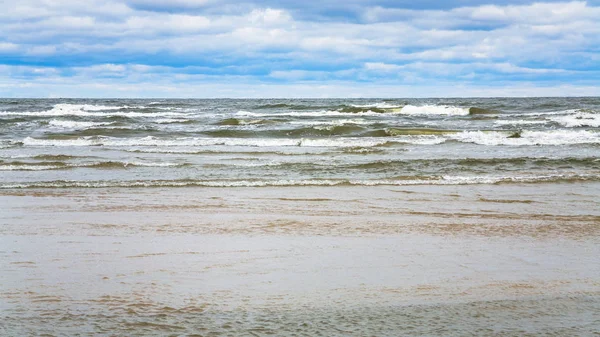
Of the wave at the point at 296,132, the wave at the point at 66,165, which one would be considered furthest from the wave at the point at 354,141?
the wave at the point at 66,165

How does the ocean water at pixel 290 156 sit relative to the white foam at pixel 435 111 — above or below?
below

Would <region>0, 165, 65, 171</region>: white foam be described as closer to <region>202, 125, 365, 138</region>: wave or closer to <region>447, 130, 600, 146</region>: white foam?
<region>202, 125, 365, 138</region>: wave

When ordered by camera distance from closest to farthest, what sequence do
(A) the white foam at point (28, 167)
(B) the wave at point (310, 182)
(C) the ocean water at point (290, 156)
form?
1. (B) the wave at point (310, 182)
2. (C) the ocean water at point (290, 156)
3. (A) the white foam at point (28, 167)

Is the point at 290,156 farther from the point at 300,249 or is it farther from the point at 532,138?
the point at 300,249

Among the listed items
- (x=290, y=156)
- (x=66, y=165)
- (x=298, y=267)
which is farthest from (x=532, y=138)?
(x=298, y=267)

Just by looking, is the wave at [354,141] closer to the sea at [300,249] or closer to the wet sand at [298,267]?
the sea at [300,249]

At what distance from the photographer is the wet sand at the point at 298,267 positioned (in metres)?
4.27

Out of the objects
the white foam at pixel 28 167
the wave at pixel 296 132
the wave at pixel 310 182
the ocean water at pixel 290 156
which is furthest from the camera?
the wave at pixel 296 132

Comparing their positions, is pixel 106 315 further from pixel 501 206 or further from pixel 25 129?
pixel 25 129

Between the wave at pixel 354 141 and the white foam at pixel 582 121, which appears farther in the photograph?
the white foam at pixel 582 121

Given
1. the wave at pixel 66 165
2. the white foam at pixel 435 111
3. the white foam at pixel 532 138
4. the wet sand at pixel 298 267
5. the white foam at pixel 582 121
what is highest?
the white foam at pixel 435 111

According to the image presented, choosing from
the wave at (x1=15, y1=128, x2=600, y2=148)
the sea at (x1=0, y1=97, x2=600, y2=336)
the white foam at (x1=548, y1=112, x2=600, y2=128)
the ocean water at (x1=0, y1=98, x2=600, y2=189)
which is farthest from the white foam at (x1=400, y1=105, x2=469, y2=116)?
the sea at (x1=0, y1=97, x2=600, y2=336)

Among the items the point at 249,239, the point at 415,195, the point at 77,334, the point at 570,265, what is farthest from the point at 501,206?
the point at 77,334

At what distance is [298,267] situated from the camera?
18.9ft
